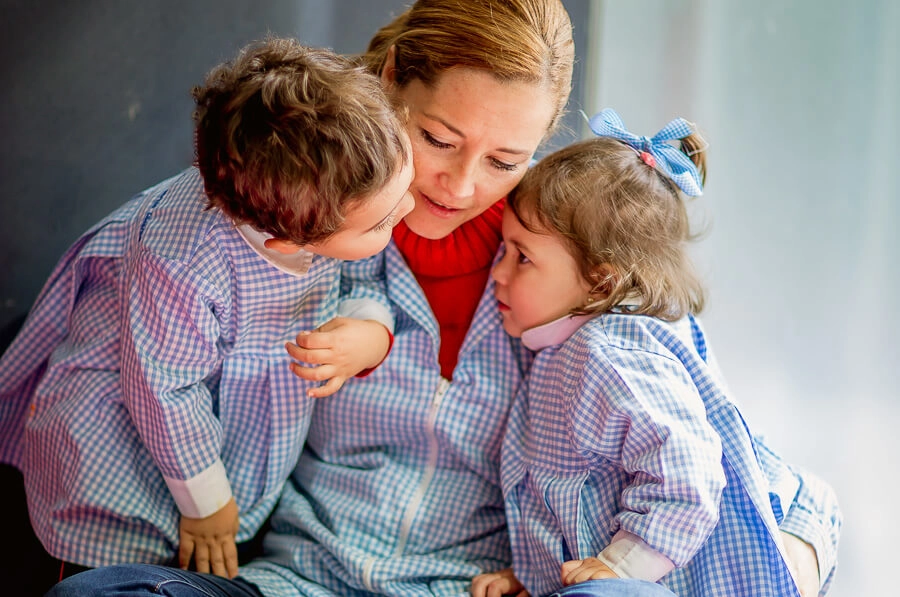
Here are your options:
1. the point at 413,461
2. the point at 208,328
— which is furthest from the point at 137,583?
the point at 413,461

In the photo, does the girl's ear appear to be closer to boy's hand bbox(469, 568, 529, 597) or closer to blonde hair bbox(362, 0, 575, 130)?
blonde hair bbox(362, 0, 575, 130)

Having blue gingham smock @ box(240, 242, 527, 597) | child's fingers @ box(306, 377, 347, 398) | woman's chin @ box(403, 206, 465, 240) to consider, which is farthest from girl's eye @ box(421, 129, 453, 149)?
child's fingers @ box(306, 377, 347, 398)

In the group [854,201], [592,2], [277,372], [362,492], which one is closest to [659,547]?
[362,492]

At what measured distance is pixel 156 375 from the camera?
1.12 m

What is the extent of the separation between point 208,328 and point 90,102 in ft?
1.47

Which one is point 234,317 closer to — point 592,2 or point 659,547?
point 659,547

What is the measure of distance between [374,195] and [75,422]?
1.66ft

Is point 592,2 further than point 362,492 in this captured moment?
Yes

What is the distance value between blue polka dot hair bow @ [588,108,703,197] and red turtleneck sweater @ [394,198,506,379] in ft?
0.58

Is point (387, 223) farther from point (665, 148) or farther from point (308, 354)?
point (665, 148)

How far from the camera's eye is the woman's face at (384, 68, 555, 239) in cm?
111

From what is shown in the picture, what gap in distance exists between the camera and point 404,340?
4.23 ft

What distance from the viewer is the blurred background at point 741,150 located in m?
1.35

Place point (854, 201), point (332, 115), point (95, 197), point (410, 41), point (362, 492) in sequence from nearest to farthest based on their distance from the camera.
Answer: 1. point (332, 115)
2. point (410, 41)
3. point (362, 492)
4. point (95, 197)
5. point (854, 201)
